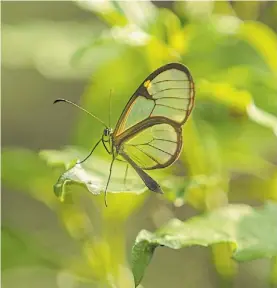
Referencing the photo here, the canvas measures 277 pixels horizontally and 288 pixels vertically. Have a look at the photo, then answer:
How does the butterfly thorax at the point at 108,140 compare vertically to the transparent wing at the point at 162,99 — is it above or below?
below

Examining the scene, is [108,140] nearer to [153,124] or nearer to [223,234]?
[153,124]

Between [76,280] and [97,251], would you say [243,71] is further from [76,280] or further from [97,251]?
[76,280]

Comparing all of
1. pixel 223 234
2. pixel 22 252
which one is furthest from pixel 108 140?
pixel 22 252

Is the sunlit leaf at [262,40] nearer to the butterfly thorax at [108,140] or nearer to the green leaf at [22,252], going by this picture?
the butterfly thorax at [108,140]

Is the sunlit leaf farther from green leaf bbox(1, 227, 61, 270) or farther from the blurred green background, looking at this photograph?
green leaf bbox(1, 227, 61, 270)

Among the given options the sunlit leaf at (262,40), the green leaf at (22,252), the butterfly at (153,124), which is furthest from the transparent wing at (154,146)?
the green leaf at (22,252)

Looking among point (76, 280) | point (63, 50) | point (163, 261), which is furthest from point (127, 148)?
point (163, 261)

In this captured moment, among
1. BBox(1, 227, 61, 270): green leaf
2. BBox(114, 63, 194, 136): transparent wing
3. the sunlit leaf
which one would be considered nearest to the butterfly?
BBox(114, 63, 194, 136): transparent wing
